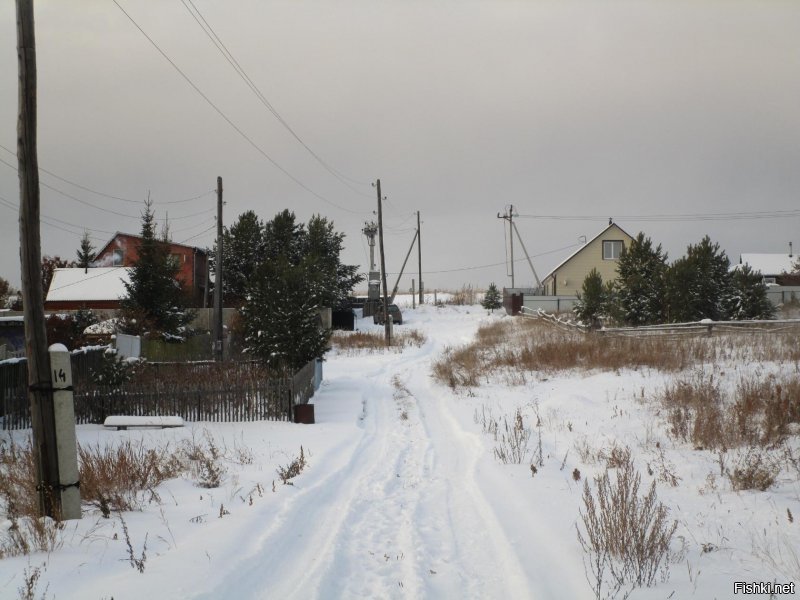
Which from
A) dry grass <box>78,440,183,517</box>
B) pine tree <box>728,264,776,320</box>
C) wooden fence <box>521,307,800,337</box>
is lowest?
dry grass <box>78,440,183,517</box>

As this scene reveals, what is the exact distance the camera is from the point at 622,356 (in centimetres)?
1563

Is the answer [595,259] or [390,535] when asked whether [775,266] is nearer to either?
[595,259]

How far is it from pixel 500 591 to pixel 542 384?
10.8m

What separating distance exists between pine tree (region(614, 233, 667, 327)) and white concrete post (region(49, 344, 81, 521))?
2531cm

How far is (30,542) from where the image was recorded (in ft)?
16.8

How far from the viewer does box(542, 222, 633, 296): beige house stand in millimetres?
52062

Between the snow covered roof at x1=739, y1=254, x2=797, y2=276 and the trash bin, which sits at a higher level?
the snow covered roof at x1=739, y1=254, x2=797, y2=276

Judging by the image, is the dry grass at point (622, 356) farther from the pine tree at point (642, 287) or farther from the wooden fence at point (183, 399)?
the pine tree at point (642, 287)

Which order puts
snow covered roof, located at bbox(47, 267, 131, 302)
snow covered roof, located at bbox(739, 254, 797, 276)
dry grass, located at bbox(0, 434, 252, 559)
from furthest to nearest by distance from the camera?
snow covered roof, located at bbox(739, 254, 797, 276) → snow covered roof, located at bbox(47, 267, 131, 302) → dry grass, located at bbox(0, 434, 252, 559)

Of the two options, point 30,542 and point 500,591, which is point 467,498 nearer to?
point 500,591

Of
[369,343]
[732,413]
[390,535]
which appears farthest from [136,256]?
[390,535]

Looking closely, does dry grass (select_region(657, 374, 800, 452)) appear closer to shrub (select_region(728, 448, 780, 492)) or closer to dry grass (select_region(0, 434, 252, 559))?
shrub (select_region(728, 448, 780, 492))

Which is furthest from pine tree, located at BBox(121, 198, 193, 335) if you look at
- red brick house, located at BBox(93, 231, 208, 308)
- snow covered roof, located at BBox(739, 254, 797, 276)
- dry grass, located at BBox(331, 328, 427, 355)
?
snow covered roof, located at BBox(739, 254, 797, 276)

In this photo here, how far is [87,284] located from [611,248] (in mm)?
43002
